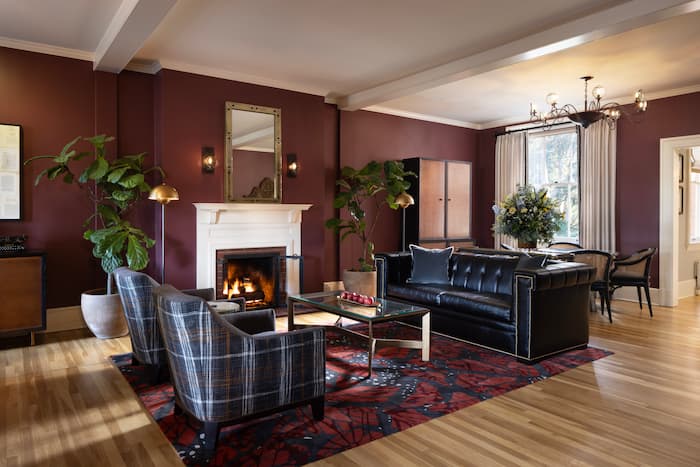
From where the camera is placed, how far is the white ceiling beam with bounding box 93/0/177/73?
138 inches

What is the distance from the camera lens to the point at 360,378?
3.60 metres

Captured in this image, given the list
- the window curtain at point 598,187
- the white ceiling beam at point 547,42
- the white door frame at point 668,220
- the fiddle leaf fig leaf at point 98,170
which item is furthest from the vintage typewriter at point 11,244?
the white door frame at point 668,220

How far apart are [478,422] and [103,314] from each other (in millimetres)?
3525

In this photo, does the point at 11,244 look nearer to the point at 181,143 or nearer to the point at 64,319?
the point at 64,319

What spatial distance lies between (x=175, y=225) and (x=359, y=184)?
258 centimetres

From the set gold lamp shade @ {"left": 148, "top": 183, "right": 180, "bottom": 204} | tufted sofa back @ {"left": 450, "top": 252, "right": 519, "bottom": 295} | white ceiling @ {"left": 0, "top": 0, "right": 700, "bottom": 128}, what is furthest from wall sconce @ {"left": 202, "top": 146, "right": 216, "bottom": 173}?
tufted sofa back @ {"left": 450, "top": 252, "right": 519, "bottom": 295}

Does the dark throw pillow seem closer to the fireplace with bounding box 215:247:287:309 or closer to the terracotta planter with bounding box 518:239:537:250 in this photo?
the terracotta planter with bounding box 518:239:537:250

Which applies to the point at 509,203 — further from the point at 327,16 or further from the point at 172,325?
the point at 172,325

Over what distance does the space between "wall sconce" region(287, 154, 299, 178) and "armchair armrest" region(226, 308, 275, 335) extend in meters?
2.98

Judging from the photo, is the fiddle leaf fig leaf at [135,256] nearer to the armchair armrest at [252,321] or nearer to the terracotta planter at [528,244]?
the armchair armrest at [252,321]

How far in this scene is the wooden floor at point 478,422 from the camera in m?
2.48

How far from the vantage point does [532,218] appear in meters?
5.70

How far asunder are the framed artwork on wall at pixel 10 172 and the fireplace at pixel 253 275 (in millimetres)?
1992

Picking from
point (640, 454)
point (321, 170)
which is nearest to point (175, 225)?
point (321, 170)
